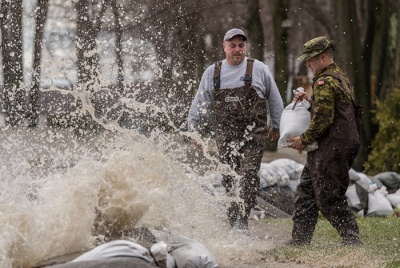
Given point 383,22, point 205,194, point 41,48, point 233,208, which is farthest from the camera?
point 383,22

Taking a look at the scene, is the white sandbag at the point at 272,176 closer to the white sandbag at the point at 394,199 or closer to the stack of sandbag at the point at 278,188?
the stack of sandbag at the point at 278,188

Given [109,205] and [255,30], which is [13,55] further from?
[109,205]

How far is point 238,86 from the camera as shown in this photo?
31.7 ft

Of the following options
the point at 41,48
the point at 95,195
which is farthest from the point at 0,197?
the point at 41,48

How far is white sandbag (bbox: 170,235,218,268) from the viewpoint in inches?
252

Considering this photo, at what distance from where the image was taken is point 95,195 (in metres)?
6.87

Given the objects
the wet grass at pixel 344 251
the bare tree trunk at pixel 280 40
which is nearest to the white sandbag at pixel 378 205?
the wet grass at pixel 344 251

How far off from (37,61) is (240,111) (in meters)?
13.7

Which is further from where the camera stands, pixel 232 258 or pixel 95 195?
pixel 232 258

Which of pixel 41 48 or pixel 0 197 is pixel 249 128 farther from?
pixel 41 48

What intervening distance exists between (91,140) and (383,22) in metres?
14.6

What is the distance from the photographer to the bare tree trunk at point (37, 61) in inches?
818

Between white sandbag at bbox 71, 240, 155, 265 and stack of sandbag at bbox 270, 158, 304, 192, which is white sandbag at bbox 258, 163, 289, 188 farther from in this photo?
white sandbag at bbox 71, 240, 155, 265

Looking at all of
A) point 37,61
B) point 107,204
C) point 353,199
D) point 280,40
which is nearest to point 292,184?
point 353,199
